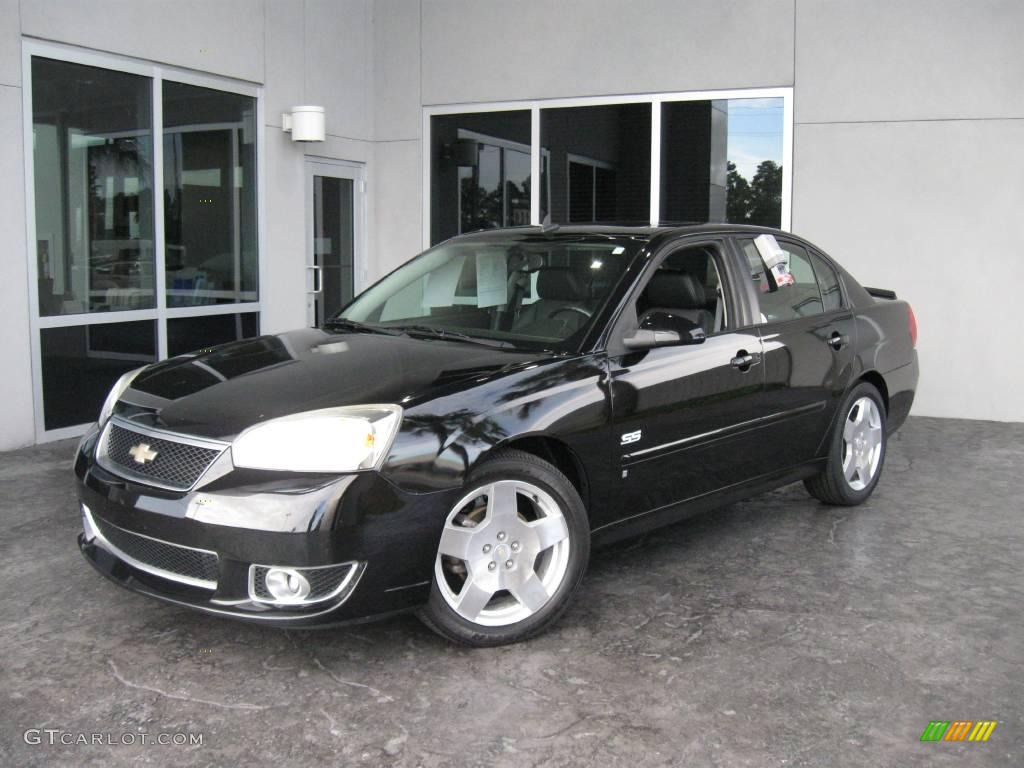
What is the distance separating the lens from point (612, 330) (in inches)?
169

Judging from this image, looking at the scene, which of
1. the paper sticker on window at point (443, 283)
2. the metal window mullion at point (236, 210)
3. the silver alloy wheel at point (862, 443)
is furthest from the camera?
the metal window mullion at point (236, 210)

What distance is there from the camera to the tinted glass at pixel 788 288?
518 cm

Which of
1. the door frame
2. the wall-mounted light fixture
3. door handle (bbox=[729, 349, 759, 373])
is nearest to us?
door handle (bbox=[729, 349, 759, 373])

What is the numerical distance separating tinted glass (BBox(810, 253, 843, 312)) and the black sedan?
166 mm

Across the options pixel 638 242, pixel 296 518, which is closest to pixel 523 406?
pixel 296 518

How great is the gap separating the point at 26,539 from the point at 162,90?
441 cm

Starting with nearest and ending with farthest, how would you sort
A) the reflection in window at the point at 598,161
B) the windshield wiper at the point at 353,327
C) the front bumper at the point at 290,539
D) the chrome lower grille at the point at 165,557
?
1. the front bumper at the point at 290,539
2. the chrome lower grille at the point at 165,557
3. the windshield wiper at the point at 353,327
4. the reflection in window at the point at 598,161

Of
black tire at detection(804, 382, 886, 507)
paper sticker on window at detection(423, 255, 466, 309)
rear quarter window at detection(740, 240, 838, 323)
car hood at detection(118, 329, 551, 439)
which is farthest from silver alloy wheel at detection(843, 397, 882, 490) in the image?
car hood at detection(118, 329, 551, 439)

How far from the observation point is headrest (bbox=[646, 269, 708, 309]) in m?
4.59

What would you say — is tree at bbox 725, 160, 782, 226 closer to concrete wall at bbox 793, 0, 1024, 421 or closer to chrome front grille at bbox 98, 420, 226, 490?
concrete wall at bbox 793, 0, 1024, 421

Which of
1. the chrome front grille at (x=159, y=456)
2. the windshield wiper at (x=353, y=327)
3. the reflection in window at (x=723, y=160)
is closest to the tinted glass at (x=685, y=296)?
the windshield wiper at (x=353, y=327)

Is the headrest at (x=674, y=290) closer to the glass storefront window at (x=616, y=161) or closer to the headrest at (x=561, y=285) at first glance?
the headrest at (x=561, y=285)

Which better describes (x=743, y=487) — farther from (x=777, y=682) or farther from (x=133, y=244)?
(x=133, y=244)

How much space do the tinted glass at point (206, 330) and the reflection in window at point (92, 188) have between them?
0.37 metres
